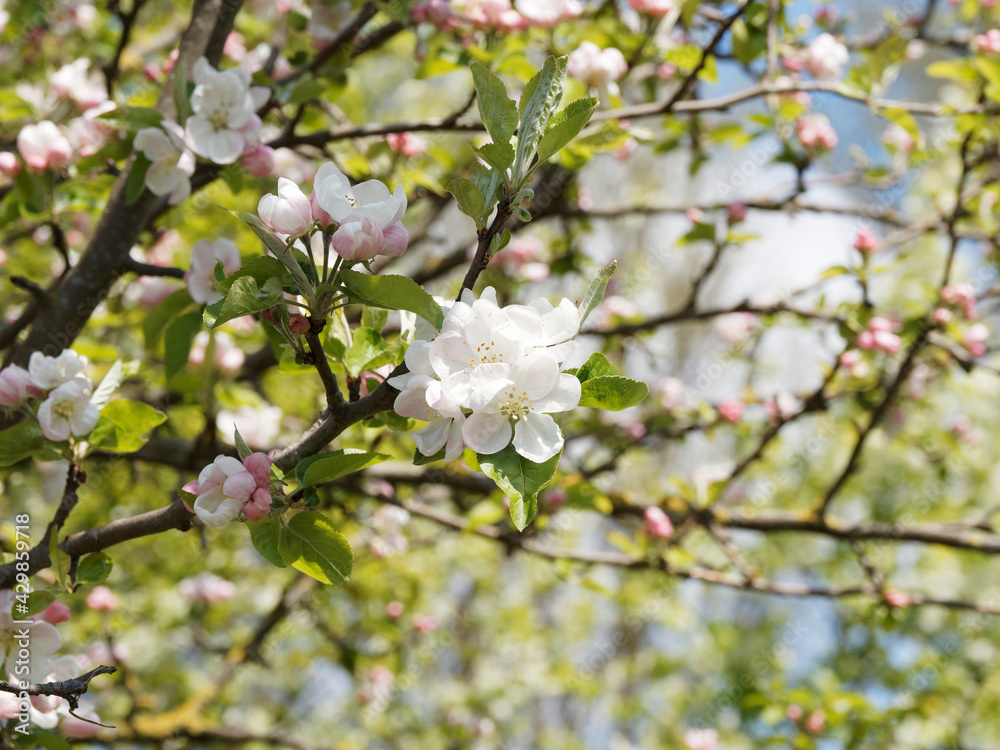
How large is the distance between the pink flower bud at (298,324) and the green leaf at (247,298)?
0.05 m

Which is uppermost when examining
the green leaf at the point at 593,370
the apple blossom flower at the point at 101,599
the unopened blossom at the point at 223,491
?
the green leaf at the point at 593,370

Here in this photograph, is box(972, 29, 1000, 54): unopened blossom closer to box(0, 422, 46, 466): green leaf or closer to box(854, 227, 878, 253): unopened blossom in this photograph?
box(854, 227, 878, 253): unopened blossom

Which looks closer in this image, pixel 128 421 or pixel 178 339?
pixel 128 421

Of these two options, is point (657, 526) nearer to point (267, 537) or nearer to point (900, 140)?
point (267, 537)

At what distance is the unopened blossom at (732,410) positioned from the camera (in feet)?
9.20

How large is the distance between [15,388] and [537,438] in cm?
89

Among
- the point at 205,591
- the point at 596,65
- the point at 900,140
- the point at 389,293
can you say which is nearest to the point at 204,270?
the point at 389,293

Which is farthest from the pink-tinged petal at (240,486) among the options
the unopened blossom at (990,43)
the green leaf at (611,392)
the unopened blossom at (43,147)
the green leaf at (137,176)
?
the unopened blossom at (990,43)

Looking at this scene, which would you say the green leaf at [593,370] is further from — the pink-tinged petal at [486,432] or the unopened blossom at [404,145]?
the unopened blossom at [404,145]

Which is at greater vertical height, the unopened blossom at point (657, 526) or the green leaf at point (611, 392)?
the green leaf at point (611, 392)

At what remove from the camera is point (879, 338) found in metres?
2.36

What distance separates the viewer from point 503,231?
871 mm

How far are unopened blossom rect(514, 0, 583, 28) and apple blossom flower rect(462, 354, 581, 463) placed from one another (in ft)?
5.29

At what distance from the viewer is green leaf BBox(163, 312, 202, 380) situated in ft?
4.98
